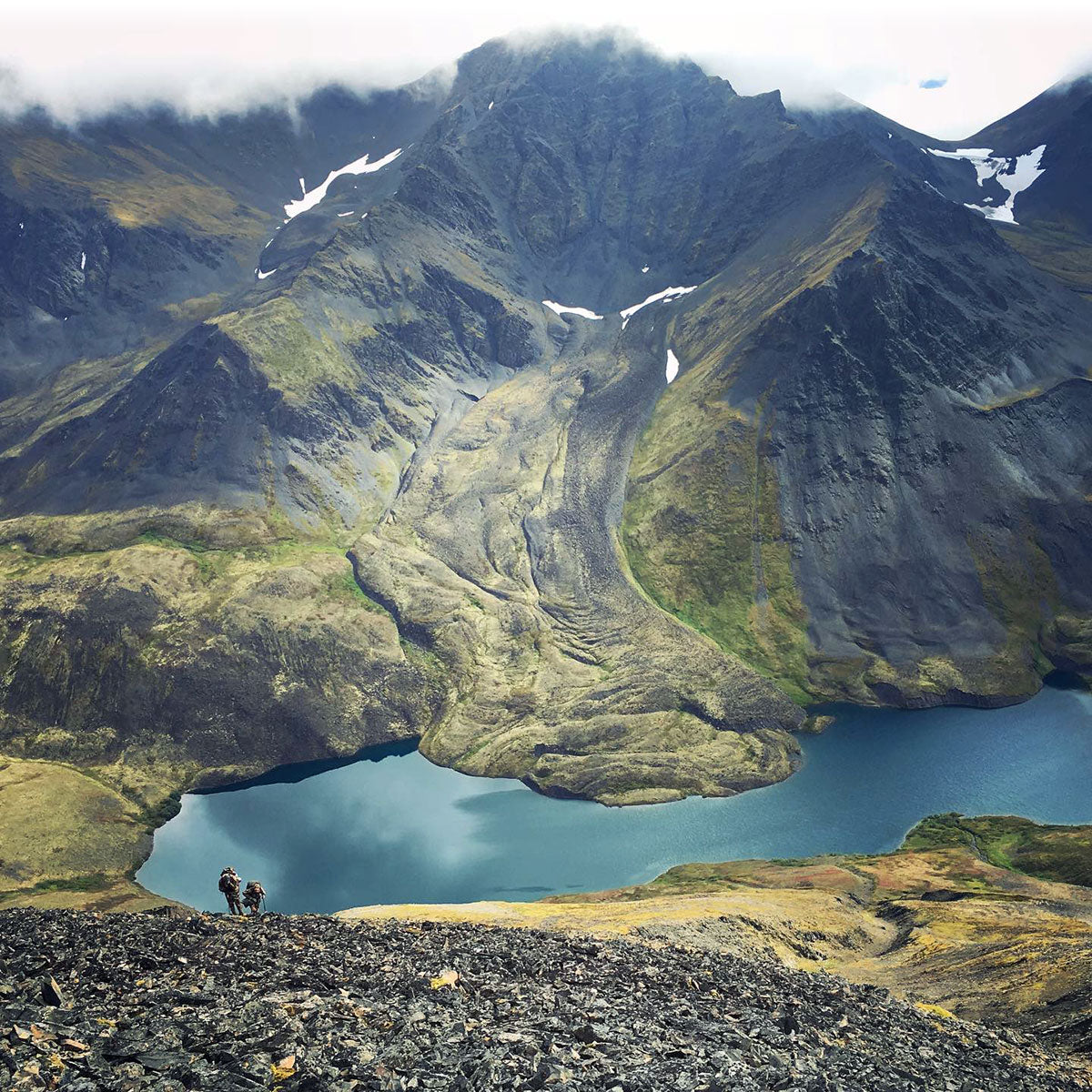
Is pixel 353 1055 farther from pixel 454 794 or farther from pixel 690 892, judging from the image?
pixel 454 794

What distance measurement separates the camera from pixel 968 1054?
1419 inches

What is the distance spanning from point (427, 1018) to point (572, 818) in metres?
95.2

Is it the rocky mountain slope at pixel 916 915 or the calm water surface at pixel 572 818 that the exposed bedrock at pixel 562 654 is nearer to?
the calm water surface at pixel 572 818

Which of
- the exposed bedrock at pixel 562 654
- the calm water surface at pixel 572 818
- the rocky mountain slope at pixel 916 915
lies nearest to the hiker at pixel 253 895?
the rocky mountain slope at pixel 916 915

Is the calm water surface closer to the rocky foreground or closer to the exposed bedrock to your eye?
the exposed bedrock

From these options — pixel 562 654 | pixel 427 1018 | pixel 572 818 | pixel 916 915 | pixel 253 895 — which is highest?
pixel 562 654

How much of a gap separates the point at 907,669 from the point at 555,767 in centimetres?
6266

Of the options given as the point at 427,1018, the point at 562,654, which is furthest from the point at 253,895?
the point at 562,654

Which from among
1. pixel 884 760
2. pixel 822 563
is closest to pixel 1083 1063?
pixel 884 760

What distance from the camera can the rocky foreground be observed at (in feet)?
75.5

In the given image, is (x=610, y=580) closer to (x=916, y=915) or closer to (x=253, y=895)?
(x=916, y=915)

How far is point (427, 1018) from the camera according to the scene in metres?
28.3

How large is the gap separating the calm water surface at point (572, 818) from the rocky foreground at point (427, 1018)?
191 ft

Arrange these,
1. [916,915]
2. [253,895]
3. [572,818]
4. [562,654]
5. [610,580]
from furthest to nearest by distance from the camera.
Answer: [610,580]
[562,654]
[572,818]
[916,915]
[253,895]
